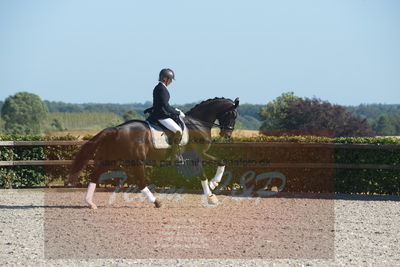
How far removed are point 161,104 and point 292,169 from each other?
554 centimetres

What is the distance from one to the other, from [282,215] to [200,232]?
8.64ft

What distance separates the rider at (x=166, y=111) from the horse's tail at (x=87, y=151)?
2.94 ft

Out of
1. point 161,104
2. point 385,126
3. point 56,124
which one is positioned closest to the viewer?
point 161,104

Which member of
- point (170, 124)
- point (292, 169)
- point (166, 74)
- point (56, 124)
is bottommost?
point (56, 124)

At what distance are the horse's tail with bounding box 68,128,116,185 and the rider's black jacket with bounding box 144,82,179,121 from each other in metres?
0.92

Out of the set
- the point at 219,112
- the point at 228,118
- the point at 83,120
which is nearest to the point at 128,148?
the point at 219,112

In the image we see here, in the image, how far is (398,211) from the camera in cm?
1382

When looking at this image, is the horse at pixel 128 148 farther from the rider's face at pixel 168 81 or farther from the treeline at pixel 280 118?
the treeline at pixel 280 118

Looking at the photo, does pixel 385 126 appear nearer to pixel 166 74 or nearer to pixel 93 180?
pixel 166 74

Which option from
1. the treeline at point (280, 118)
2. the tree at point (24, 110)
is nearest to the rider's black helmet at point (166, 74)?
the treeline at point (280, 118)

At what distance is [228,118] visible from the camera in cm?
1352

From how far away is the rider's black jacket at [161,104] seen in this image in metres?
12.4

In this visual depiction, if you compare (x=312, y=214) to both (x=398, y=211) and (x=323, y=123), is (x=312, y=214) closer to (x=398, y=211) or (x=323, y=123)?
(x=398, y=211)

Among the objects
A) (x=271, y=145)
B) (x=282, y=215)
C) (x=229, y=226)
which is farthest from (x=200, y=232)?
(x=271, y=145)
